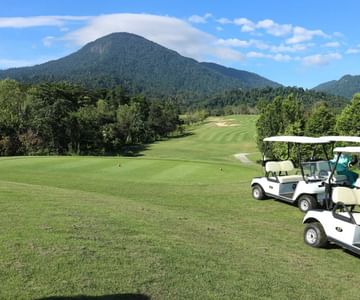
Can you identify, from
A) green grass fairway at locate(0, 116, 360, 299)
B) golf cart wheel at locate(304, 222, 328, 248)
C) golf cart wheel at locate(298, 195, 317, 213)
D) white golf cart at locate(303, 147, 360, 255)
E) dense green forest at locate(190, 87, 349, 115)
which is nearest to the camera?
green grass fairway at locate(0, 116, 360, 299)

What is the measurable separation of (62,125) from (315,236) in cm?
5220

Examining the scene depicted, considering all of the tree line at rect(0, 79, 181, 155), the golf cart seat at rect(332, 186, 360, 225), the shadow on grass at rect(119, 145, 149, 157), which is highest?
the golf cart seat at rect(332, 186, 360, 225)

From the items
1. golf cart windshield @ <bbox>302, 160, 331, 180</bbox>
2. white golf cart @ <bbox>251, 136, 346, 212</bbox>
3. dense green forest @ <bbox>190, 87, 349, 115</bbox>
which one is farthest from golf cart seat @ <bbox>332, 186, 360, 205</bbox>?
dense green forest @ <bbox>190, 87, 349, 115</bbox>

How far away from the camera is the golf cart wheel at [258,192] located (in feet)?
40.2

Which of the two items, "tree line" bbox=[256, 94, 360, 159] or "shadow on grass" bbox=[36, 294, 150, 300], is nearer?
"shadow on grass" bbox=[36, 294, 150, 300]

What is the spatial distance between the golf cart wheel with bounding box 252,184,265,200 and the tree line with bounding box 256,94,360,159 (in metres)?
18.1

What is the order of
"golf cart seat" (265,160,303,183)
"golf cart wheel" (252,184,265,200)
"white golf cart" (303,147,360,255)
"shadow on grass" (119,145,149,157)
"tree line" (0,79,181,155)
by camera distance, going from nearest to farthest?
"white golf cart" (303,147,360,255)
"golf cart seat" (265,160,303,183)
"golf cart wheel" (252,184,265,200)
"tree line" (0,79,181,155)
"shadow on grass" (119,145,149,157)

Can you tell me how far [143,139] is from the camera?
90062 millimetres

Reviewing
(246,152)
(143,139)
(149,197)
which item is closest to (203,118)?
(143,139)

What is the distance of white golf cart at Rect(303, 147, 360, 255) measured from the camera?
23.7 ft

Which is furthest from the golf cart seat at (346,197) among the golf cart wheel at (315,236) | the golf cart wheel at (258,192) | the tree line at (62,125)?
the tree line at (62,125)

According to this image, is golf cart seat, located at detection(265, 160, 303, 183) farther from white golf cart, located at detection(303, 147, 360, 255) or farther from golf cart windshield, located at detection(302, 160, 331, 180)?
white golf cart, located at detection(303, 147, 360, 255)

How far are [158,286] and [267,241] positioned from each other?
11.7 ft

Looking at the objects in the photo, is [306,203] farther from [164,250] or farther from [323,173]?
[164,250]
